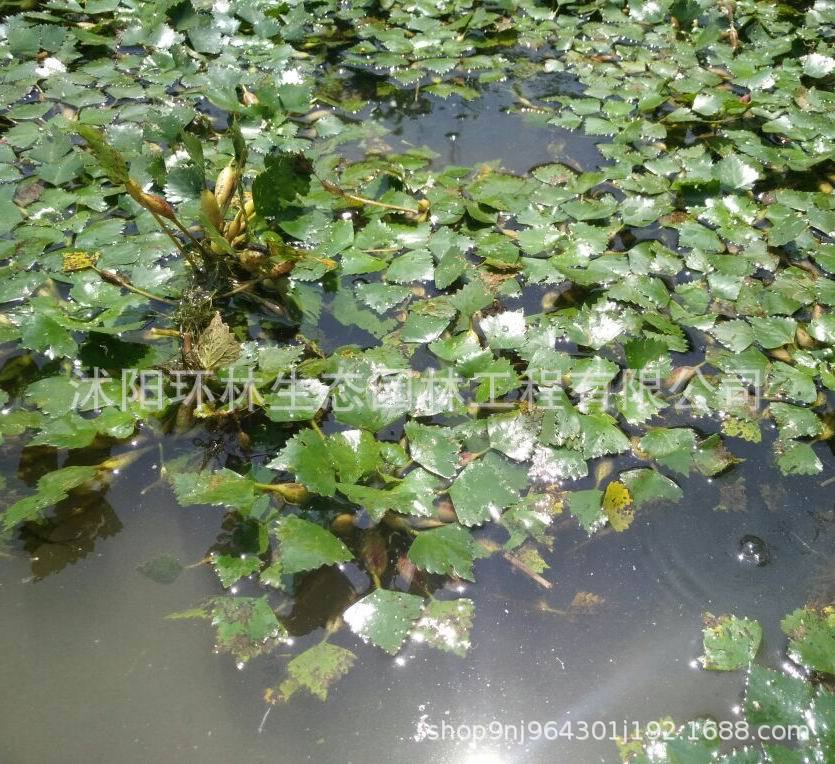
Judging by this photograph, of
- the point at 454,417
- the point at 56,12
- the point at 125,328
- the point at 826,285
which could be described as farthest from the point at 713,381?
the point at 56,12

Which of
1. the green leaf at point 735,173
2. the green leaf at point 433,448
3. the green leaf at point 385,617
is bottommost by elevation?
the green leaf at point 385,617

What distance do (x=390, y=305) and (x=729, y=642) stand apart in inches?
35.8

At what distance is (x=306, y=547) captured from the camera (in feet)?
3.49

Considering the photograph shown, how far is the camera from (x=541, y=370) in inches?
54.2

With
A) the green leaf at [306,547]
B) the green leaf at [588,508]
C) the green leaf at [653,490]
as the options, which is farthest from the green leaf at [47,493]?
the green leaf at [653,490]

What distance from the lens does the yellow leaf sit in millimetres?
1211

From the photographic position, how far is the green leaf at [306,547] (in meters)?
1.05

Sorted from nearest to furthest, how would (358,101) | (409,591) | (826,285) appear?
1. (409,591)
2. (826,285)
3. (358,101)

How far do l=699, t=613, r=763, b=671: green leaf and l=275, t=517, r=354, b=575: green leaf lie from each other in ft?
1.87

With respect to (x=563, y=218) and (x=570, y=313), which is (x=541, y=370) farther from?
(x=563, y=218)

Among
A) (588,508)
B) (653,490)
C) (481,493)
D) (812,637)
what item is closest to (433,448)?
(481,493)

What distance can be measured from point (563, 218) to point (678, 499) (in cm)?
80

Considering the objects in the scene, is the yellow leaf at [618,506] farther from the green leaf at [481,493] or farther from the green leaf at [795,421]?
the green leaf at [795,421]

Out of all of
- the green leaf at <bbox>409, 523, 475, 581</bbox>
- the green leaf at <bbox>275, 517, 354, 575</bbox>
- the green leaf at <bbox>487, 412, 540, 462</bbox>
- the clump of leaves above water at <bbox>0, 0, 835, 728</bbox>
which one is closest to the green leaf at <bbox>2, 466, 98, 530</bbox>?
the clump of leaves above water at <bbox>0, 0, 835, 728</bbox>
